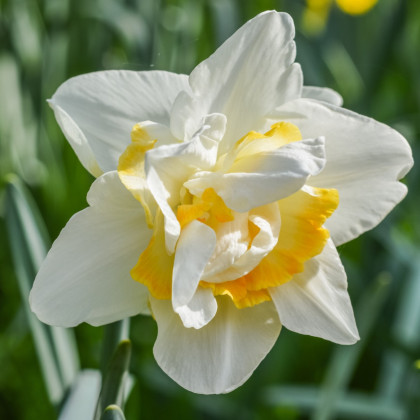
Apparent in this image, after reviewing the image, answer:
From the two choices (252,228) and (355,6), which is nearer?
(252,228)

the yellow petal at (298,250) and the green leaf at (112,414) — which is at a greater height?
the yellow petal at (298,250)

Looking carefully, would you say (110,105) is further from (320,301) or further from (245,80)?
(320,301)

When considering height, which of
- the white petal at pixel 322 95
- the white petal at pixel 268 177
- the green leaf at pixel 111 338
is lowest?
the green leaf at pixel 111 338

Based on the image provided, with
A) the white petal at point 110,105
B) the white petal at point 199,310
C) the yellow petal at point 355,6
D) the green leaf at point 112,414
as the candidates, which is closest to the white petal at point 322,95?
the white petal at point 110,105

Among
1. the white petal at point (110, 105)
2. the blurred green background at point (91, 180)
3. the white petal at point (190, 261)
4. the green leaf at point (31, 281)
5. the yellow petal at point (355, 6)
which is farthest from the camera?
the yellow petal at point (355, 6)

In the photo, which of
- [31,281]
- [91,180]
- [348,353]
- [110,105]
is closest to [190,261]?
[110,105]

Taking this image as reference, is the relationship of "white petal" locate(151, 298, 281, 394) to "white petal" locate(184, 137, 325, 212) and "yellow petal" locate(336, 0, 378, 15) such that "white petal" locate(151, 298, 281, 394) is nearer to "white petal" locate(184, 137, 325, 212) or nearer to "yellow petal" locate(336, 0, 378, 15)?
"white petal" locate(184, 137, 325, 212)

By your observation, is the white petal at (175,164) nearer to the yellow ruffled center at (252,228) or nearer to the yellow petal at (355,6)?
the yellow ruffled center at (252,228)

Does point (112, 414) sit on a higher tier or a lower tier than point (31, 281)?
higher
